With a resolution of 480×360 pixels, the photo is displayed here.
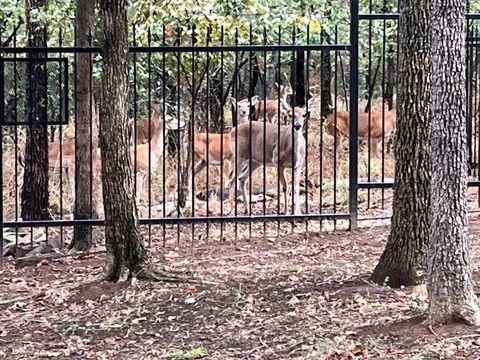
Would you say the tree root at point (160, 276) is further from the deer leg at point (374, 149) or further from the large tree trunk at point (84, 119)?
the deer leg at point (374, 149)

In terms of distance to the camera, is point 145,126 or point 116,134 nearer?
point 116,134

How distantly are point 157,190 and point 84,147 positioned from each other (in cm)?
526

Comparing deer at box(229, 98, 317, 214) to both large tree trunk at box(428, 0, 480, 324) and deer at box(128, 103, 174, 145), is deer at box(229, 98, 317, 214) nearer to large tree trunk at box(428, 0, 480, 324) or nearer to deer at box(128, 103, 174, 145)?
deer at box(128, 103, 174, 145)

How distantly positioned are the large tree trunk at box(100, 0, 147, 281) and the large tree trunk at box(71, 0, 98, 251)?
2.03 m

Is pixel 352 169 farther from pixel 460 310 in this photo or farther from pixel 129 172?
pixel 460 310

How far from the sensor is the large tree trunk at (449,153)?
209 inches

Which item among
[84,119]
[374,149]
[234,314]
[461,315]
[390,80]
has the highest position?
[390,80]

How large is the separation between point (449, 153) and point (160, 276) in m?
3.06

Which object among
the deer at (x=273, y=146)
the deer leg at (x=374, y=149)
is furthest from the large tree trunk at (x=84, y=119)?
the deer leg at (x=374, y=149)

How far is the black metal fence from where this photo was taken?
30.2 feet

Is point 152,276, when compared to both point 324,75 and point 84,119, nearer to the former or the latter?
point 84,119

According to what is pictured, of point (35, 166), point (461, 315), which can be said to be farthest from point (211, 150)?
point (461, 315)

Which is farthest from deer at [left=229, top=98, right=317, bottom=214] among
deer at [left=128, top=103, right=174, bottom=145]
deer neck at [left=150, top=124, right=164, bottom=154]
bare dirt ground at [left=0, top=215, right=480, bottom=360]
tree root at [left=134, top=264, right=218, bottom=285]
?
tree root at [left=134, top=264, right=218, bottom=285]

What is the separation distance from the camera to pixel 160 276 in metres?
7.50
